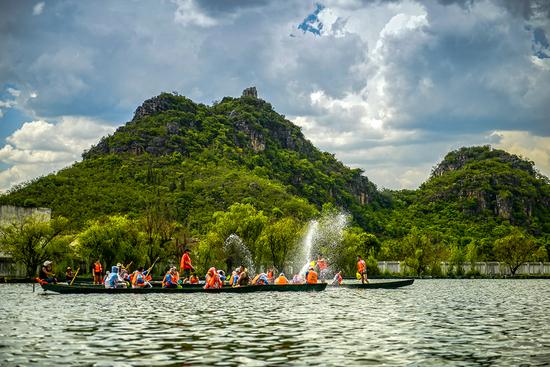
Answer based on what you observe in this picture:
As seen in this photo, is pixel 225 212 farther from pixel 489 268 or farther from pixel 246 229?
pixel 489 268

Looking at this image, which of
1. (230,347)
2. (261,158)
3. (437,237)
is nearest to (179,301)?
(230,347)

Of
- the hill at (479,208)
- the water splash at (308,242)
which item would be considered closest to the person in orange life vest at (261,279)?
the water splash at (308,242)

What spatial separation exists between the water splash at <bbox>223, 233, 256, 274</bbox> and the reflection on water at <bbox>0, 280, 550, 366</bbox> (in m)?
45.3

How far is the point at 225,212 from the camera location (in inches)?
4173

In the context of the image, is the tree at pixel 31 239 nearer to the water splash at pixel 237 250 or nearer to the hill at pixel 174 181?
the water splash at pixel 237 250

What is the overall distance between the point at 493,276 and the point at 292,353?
9025 cm

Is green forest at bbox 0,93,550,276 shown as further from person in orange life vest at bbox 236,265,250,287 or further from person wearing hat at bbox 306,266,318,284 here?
person wearing hat at bbox 306,266,318,284

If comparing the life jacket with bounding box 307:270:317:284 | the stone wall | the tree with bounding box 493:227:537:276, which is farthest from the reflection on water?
the tree with bounding box 493:227:537:276

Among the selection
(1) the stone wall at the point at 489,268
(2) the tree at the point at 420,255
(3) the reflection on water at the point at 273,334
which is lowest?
(3) the reflection on water at the point at 273,334

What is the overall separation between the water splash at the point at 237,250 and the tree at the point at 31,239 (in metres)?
18.2

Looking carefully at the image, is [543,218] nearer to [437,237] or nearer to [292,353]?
[437,237]

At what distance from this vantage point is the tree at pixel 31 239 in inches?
2766

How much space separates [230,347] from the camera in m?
17.4

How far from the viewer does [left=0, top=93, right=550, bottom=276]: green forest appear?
74.4 m
